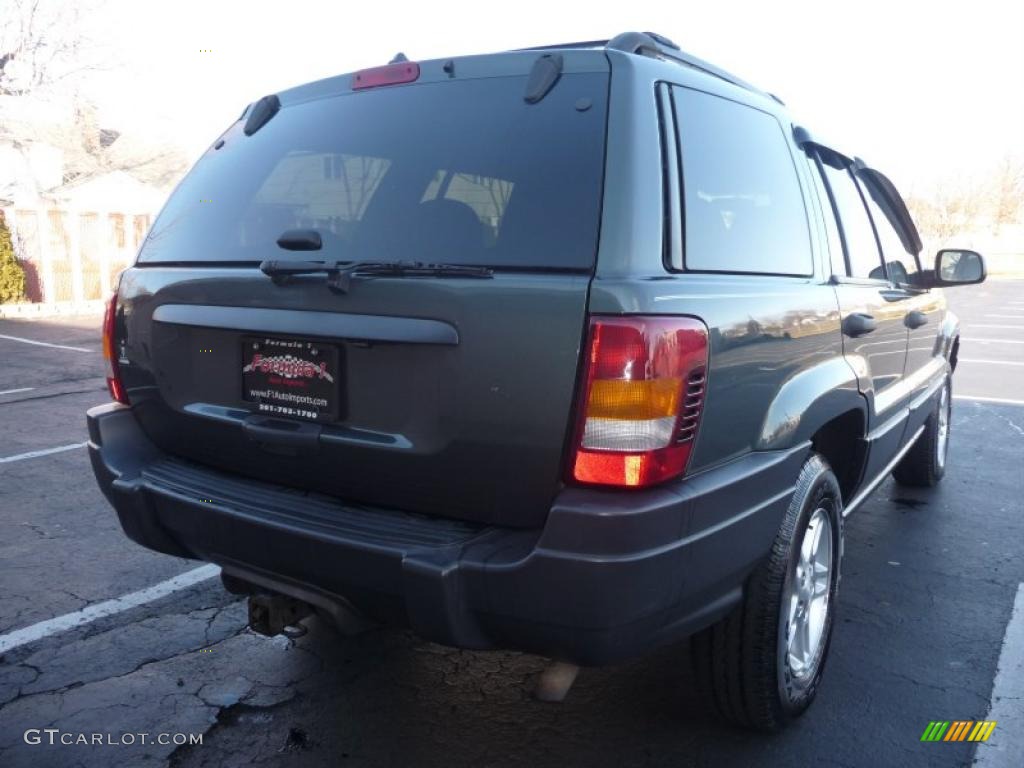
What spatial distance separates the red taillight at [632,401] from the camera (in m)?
1.97

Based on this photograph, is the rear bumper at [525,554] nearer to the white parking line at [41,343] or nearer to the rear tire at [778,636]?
the rear tire at [778,636]

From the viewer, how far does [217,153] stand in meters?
3.02

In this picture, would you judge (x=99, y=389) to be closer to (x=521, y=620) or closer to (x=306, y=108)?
(x=306, y=108)

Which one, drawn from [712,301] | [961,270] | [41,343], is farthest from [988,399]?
[41,343]

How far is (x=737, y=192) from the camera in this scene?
8.58ft

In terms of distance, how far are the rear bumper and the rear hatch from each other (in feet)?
0.33

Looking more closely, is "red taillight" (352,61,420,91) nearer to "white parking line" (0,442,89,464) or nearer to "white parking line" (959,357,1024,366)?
"white parking line" (0,442,89,464)

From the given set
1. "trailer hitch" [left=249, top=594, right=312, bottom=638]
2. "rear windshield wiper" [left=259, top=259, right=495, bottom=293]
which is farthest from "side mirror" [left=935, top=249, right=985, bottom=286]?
"trailer hitch" [left=249, top=594, right=312, bottom=638]

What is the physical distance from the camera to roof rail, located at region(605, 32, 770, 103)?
2449 millimetres

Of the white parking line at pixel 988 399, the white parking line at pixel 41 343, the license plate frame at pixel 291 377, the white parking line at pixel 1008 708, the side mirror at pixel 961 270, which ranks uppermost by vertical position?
the side mirror at pixel 961 270

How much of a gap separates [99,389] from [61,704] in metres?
6.51

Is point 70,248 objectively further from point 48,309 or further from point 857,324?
point 857,324

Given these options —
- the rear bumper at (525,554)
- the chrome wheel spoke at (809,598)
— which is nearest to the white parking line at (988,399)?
the chrome wheel spoke at (809,598)
